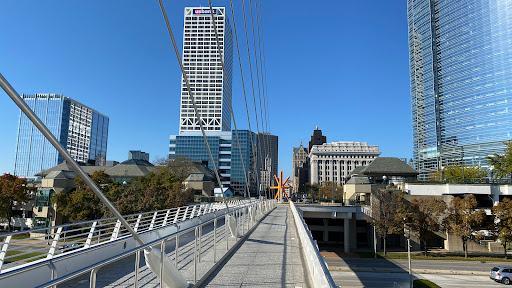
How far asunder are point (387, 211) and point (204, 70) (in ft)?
503

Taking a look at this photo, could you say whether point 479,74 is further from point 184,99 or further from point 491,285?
point 184,99

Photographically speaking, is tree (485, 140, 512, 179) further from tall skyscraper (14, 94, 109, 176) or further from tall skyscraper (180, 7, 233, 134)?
tall skyscraper (180, 7, 233, 134)

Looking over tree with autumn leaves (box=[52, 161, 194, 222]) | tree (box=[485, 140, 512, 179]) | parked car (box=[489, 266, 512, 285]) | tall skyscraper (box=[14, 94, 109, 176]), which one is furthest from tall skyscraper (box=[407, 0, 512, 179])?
tall skyscraper (box=[14, 94, 109, 176])

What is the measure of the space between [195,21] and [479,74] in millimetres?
139427

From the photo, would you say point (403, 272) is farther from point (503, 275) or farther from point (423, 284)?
point (503, 275)

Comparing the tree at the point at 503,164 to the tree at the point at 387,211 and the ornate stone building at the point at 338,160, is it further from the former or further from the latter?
the ornate stone building at the point at 338,160

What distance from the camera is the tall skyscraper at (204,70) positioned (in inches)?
6978

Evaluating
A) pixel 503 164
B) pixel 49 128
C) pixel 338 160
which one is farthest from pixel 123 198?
pixel 338 160

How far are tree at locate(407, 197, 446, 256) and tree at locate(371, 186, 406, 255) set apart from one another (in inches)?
42.7

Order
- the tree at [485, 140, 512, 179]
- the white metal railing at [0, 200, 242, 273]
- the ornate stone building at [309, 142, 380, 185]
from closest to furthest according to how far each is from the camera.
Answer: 1. the white metal railing at [0, 200, 242, 273]
2. the tree at [485, 140, 512, 179]
3. the ornate stone building at [309, 142, 380, 185]

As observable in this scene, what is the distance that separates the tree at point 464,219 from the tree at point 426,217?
108cm

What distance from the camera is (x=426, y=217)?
39250mm

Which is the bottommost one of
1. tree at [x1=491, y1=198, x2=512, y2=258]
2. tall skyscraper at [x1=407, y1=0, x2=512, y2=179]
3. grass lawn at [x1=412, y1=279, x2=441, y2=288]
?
grass lawn at [x1=412, y1=279, x2=441, y2=288]

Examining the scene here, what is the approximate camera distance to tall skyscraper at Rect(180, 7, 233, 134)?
582 feet
